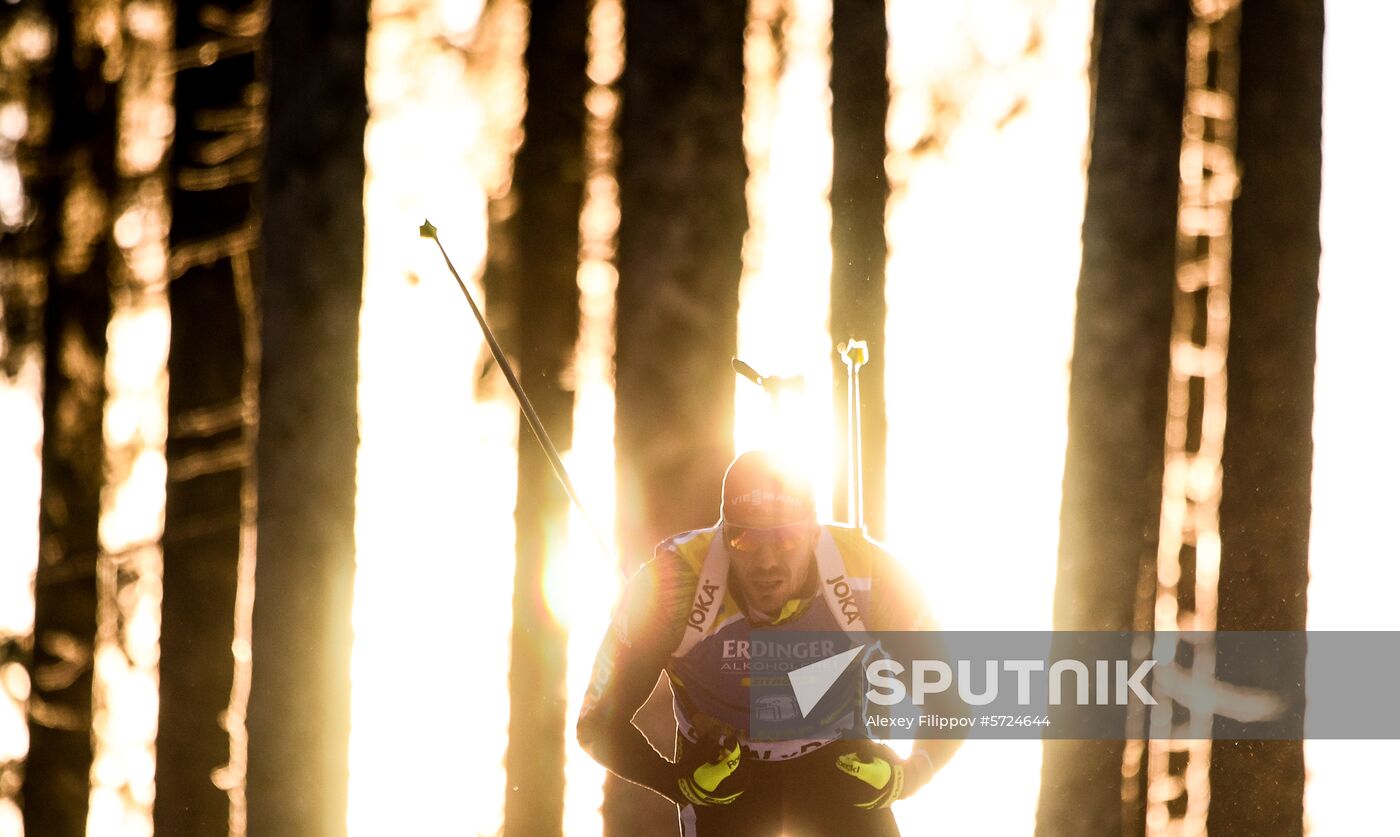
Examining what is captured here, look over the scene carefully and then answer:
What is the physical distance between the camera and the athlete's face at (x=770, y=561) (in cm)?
168

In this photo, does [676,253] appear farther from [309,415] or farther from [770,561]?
[309,415]

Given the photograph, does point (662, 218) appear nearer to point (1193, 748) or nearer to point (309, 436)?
point (309, 436)

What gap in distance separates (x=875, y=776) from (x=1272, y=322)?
2176 mm

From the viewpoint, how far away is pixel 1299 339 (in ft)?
8.95

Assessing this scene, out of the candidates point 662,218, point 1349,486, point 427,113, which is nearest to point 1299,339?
point 1349,486

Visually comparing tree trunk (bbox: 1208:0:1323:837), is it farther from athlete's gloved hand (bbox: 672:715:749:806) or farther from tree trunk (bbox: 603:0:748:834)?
athlete's gloved hand (bbox: 672:715:749:806)

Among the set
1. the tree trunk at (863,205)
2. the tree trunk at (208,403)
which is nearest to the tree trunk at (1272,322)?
the tree trunk at (863,205)

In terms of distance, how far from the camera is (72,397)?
8.98ft

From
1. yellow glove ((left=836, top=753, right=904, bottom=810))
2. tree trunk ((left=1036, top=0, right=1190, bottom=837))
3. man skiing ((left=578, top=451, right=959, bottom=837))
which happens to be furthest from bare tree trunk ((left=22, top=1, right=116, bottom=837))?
tree trunk ((left=1036, top=0, right=1190, bottom=837))

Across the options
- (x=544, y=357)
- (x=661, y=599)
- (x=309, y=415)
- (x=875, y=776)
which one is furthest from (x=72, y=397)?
(x=875, y=776)

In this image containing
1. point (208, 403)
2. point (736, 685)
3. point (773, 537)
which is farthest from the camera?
point (208, 403)

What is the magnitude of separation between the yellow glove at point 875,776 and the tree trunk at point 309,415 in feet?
5.20

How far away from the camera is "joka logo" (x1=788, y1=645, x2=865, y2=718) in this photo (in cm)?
177

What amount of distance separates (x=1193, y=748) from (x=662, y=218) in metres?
2.57
